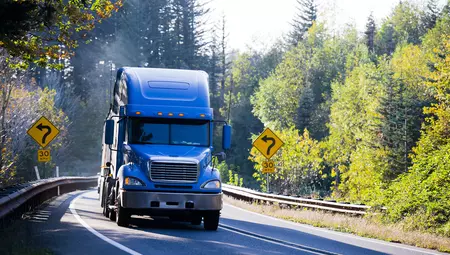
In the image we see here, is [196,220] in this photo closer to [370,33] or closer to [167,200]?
[167,200]

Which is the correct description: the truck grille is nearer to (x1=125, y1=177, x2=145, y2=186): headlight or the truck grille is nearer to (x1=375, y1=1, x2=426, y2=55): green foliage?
(x1=125, y1=177, x2=145, y2=186): headlight

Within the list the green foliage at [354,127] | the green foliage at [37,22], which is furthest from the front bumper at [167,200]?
the green foliage at [354,127]

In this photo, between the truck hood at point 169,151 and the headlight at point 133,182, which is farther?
the truck hood at point 169,151

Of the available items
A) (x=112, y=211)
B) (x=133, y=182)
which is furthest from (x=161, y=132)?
(x=112, y=211)

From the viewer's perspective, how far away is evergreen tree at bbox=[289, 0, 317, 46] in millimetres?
114688

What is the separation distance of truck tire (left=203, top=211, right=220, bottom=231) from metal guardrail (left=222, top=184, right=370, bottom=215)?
684 cm

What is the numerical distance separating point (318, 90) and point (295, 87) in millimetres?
5011

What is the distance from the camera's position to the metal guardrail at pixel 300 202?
25203 mm

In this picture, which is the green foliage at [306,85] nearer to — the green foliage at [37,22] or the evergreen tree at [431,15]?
the evergreen tree at [431,15]

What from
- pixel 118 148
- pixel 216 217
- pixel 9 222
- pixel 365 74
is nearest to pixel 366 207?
pixel 216 217

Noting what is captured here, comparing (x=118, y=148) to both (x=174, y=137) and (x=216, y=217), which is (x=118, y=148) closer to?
(x=174, y=137)

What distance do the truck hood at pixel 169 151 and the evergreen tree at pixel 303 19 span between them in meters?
96.5

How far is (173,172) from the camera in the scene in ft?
60.0

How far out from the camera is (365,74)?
86.2 metres
